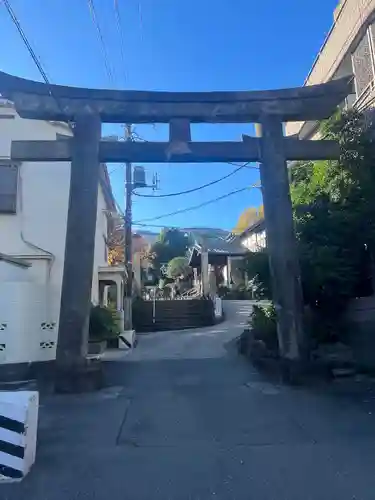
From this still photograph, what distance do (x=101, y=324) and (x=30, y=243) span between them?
3592mm

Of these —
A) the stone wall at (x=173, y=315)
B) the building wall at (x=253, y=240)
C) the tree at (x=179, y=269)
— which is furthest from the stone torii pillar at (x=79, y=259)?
the tree at (x=179, y=269)

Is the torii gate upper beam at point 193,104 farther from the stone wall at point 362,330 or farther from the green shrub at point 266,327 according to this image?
the green shrub at point 266,327

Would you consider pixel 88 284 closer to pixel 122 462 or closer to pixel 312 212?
pixel 122 462

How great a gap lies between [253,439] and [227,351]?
8.76 meters

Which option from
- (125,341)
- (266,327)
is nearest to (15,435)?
(266,327)

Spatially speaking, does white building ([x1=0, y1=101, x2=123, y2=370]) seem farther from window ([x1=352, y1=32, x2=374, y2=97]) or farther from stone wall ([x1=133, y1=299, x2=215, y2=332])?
stone wall ([x1=133, y1=299, x2=215, y2=332])

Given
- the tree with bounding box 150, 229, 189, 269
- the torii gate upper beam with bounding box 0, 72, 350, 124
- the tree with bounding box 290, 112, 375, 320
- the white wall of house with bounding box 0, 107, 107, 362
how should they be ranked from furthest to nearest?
the tree with bounding box 150, 229, 189, 269
the white wall of house with bounding box 0, 107, 107, 362
the tree with bounding box 290, 112, 375, 320
the torii gate upper beam with bounding box 0, 72, 350, 124

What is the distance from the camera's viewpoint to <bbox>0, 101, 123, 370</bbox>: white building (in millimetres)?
11102

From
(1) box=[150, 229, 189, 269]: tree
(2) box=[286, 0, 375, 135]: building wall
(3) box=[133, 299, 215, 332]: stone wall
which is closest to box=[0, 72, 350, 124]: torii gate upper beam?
(2) box=[286, 0, 375, 135]: building wall

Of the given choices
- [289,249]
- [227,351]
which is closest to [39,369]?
[227,351]

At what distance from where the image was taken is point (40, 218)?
13.0 m

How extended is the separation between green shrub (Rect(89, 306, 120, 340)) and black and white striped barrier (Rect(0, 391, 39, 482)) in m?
10.2

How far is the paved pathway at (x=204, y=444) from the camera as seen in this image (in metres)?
3.87

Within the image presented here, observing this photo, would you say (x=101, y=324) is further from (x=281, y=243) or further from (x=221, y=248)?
(x=221, y=248)
